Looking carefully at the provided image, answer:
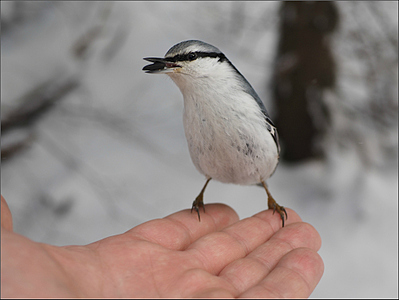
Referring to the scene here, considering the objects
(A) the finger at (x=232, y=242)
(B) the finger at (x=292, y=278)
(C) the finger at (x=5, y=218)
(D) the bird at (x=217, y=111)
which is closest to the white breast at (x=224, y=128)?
(D) the bird at (x=217, y=111)

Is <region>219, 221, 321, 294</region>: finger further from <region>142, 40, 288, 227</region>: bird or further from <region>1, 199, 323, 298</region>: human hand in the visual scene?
<region>142, 40, 288, 227</region>: bird

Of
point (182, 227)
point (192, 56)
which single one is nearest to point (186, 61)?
point (192, 56)

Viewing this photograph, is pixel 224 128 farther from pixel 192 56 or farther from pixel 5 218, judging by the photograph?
pixel 5 218

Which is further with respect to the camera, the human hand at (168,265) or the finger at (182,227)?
the finger at (182,227)

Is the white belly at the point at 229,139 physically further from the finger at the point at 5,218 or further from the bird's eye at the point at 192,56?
the finger at the point at 5,218

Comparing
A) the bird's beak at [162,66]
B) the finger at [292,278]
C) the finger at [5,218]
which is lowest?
the finger at [292,278]

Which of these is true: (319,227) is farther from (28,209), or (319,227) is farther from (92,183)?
(28,209)

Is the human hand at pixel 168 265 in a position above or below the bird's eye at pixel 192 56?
below
